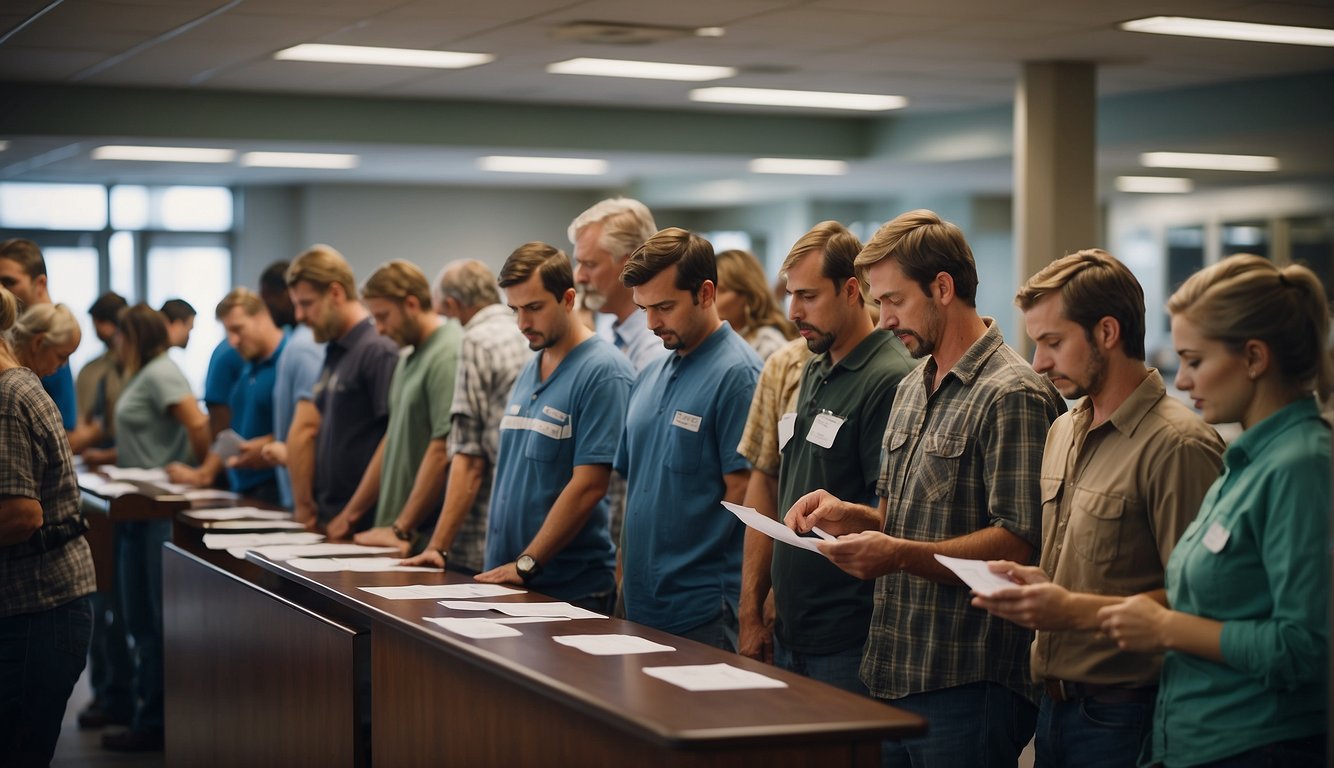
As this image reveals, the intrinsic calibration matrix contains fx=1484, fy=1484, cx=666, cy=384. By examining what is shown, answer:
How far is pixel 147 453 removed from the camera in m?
7.26

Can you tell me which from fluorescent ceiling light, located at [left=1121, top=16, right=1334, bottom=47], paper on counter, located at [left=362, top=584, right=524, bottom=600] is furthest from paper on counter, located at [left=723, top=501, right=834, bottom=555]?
fluorescent ceiling light, located at [left=1121, top=16, right=1334, bottom=47]

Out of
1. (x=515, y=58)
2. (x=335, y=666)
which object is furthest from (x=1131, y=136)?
(x=335, y=666)

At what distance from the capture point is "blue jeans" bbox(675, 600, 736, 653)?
3689 mm

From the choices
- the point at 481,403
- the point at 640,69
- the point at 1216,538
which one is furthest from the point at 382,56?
the point at 1216,538

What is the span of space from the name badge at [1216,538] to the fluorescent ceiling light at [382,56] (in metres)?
6.39

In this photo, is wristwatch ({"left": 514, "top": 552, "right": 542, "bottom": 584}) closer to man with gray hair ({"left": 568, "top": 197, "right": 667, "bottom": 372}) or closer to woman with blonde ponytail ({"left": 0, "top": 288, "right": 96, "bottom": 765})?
man with gray hair ({"left": 568, "top": 197, "right": 667, "bottom": 372})

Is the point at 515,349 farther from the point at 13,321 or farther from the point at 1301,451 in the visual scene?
the point at 1301,451

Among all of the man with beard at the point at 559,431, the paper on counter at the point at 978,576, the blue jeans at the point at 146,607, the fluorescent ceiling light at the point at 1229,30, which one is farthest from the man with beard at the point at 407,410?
the fluorescent ceiling light at the point at 1229,30

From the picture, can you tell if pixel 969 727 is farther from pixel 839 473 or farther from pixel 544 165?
pixel 544 165

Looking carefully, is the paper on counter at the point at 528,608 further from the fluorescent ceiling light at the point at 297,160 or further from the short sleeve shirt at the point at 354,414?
the fluorescent ceiling light at the point at 297,160

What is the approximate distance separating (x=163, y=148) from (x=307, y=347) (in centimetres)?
656

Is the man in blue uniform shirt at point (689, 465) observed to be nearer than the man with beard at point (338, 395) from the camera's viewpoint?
Yes

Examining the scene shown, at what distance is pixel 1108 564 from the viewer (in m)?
2.54

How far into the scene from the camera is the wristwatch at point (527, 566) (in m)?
3.83
